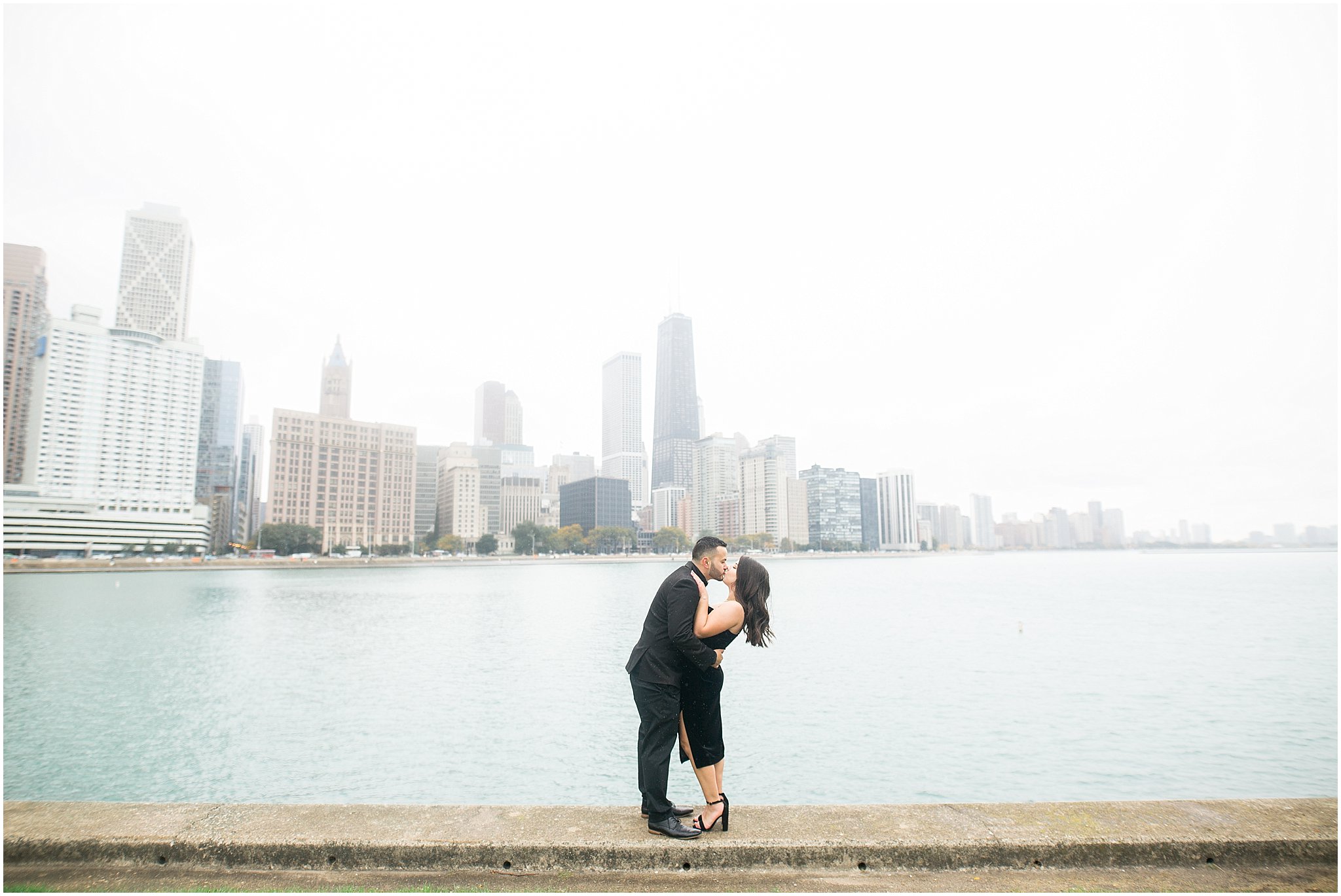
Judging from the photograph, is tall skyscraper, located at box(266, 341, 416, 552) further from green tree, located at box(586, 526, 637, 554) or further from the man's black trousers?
the man's black trousers

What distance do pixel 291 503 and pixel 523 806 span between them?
187748 mm

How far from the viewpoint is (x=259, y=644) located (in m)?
33.9

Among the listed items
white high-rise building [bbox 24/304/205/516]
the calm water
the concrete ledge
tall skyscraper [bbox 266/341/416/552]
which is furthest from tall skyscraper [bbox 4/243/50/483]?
the concrete ledge

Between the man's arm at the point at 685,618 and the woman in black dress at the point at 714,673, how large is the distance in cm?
5

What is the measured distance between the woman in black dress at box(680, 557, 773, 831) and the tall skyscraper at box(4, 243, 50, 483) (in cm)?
21473

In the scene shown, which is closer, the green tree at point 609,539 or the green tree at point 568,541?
the green tree at point 568,541

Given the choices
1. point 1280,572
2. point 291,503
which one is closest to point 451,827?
point 1280,572

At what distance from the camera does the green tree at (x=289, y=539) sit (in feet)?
461

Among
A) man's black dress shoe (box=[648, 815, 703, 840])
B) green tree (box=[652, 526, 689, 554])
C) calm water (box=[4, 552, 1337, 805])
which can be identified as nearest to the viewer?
man's black dress shoe (box=[648, 815, 703, 840])

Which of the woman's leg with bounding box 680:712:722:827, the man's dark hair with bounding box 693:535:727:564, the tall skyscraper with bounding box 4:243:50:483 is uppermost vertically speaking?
the tall skyscraper with bounding box 4:243:50:483

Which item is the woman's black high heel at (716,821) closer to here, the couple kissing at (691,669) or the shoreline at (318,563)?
the couple kissing at (691,669)

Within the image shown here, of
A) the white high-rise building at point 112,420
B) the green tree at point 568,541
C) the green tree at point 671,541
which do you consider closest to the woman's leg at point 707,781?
the white high-rise building at point 112,420

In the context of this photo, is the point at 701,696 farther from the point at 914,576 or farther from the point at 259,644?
the point at 914,576

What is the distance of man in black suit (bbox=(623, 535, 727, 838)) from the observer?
5.53 meters
